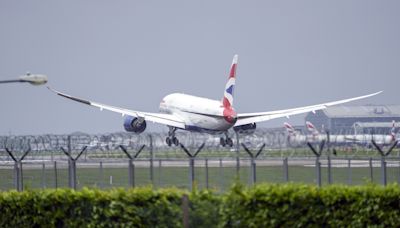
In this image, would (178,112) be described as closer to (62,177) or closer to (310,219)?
(62,177)

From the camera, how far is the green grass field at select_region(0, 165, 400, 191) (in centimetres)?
4172

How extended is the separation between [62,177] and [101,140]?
13.5 metres

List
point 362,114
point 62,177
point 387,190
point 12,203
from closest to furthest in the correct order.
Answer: point 387,190
point 12,203
point 62,177
point 362,114

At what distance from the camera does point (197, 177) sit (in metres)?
45.6

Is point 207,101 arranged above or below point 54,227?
above

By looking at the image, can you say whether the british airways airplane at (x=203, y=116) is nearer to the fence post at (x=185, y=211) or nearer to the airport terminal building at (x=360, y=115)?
the airport terminal building at (x=360, y=115)

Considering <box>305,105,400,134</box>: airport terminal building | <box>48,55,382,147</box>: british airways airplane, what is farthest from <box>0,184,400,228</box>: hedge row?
<box>305,105,400,134</box>: airport terminal building

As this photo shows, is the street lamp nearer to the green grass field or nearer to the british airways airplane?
the green grass field

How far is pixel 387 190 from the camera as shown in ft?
78.6

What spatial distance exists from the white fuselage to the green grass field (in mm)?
29662

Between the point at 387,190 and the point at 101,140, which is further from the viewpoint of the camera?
the point at 101,140

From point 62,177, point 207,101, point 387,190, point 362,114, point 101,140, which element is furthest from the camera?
point 362,114

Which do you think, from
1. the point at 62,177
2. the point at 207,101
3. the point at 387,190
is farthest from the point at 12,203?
the point at 207,101

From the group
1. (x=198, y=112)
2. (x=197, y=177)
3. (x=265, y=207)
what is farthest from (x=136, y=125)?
(x=265, y=207)
